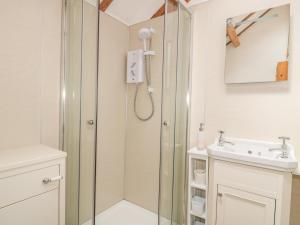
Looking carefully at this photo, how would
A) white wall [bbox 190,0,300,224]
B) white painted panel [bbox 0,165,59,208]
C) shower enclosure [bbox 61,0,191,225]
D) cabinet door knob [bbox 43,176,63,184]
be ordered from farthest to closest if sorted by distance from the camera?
1. shower enclosure [bbox 61,0,191,225]
2. white wall [bbox 190,0,300,224]
3. cabinet door knob [bbox 43,176,63,184]
4. white painted panel [bbox 0,165,59,208]

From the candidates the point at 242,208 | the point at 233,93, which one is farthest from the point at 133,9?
the point at 242,208

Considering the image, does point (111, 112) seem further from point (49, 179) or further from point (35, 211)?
point (35, 211)

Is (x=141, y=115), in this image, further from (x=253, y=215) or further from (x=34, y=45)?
(x=253, y=215)

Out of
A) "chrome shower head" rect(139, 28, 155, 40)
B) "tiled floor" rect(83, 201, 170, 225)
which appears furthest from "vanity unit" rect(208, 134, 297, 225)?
"chrome shower head" rect(139, 28, 155, 40)

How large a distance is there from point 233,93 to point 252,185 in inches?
30.9

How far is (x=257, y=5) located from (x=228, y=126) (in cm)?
104

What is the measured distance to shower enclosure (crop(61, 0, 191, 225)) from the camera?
63.9 inches

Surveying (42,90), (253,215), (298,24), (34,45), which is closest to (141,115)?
(42,90)

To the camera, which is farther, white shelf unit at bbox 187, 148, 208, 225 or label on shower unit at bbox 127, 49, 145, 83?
label on shower unit at bbox 127, 49, 145, 83

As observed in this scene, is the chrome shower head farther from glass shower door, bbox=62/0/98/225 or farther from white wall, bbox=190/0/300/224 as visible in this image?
glass shower door, bbox=62/0/98/225

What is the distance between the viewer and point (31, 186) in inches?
45.8

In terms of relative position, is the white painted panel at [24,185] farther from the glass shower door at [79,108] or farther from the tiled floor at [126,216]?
the tiled floor at [126,216]

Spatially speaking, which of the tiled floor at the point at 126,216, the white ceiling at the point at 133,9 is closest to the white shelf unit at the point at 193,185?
the tiled floor at the point at 126,216

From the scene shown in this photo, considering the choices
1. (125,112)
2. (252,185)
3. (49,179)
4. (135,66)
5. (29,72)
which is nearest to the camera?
(49,179)
